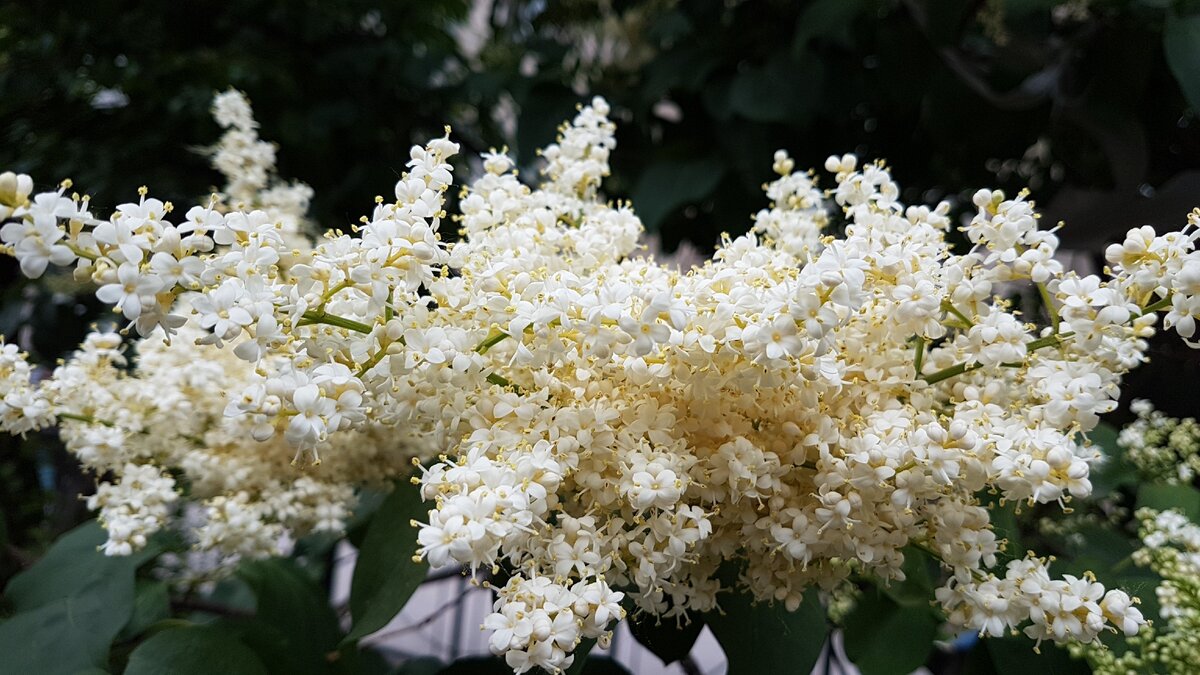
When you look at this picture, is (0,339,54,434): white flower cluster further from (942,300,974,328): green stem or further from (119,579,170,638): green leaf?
(942,300,974,328): green stem

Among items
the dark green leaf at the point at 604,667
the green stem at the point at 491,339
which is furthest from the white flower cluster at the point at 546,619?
the dark green leaf at the point at 604,667

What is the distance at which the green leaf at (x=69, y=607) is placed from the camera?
53 cm

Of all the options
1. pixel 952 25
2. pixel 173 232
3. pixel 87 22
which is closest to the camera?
pixel 173 232

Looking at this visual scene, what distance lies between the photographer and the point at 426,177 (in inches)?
15.3

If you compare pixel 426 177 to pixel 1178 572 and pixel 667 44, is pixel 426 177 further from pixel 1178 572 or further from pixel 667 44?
pixel 667 44

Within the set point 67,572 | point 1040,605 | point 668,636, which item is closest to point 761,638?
point 668,636

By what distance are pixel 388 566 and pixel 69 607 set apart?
9.4 inches

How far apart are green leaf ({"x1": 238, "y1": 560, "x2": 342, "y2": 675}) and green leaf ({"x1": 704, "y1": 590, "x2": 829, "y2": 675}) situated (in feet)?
0.94

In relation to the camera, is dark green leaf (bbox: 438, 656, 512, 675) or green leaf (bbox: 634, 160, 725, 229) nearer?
dark green leaf (bbox: 438, 656, 512, 675)

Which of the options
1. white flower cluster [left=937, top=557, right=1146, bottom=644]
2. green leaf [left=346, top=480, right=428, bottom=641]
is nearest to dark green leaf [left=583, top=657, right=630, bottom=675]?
green leaf [left=346, top=480, right=428, bottom=641]

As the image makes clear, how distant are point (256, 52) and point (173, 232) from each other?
886 mm

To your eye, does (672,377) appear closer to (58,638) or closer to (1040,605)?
(1040,605)

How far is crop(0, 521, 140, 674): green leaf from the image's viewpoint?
1.75 ft

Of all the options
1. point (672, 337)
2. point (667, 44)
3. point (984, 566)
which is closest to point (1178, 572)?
point (984, 566)
